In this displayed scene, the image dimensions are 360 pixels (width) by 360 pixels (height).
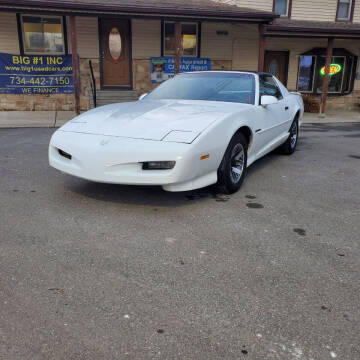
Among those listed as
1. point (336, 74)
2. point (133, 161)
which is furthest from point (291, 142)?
point (336, 74)

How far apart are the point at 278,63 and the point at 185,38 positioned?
4198 millimetres

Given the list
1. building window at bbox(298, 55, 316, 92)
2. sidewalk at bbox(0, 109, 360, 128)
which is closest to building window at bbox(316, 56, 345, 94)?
building window at bbox(298, 55, 316, 92)

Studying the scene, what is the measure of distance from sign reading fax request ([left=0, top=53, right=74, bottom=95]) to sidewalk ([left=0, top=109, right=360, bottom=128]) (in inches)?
32.1

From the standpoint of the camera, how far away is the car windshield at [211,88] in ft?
16.3

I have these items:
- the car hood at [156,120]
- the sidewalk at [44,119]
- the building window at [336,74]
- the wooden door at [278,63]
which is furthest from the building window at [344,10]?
the car hood at [156,120]

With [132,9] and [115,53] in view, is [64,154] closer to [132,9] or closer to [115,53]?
[132,9]

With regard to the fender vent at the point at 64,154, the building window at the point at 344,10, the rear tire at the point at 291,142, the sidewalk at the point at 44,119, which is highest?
the building window at the point at 344,10

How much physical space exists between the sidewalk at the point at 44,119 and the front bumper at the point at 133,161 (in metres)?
6.96

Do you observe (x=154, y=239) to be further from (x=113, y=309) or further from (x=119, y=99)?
(x=119, y=99)

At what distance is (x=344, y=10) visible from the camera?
54.2 ft

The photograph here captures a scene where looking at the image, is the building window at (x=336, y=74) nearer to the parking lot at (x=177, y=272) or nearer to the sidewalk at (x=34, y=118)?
the sidewalk at (x=34, y=118)

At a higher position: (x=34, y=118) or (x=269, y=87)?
(x=269, y=87)

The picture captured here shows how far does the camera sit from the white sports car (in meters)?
3.58

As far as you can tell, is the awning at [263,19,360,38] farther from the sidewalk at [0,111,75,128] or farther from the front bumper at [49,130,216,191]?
the front bumper at [49,130,216,191]
